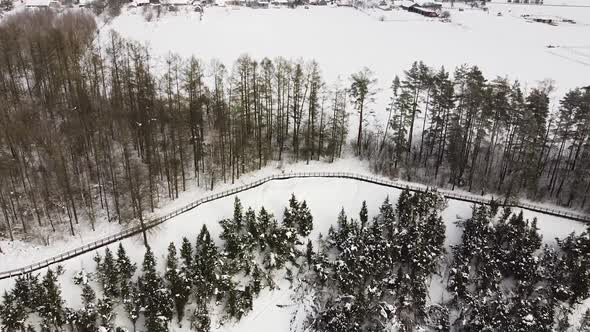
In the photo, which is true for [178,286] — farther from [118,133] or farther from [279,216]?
[118,133]

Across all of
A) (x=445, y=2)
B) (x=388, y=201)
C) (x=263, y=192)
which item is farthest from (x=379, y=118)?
(x=445, y=2)

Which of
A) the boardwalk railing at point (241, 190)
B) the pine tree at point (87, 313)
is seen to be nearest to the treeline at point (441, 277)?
the boardwalk railing at point (241, 190)

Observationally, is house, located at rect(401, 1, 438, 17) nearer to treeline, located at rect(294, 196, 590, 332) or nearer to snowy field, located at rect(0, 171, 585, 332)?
snowy field, located at rect(0, 171, 585, 332)

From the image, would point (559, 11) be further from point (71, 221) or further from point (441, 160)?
point (71, 221)

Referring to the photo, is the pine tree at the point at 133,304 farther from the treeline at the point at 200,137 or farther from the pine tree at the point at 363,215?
the pine tree at the point at 363,215

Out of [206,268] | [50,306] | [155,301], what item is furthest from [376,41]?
[50,306]
